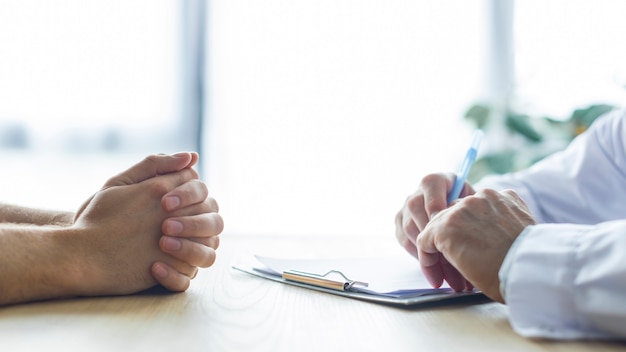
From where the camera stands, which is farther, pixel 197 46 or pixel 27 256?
pixel 197 46

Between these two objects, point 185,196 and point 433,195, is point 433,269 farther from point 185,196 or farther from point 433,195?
point 185,196

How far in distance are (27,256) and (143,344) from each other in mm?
289

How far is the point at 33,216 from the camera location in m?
0.99

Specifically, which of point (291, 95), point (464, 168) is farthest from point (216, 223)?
point (291, 95)

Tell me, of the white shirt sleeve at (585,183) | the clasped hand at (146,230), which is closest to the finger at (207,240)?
the clasped hand at (146,230)

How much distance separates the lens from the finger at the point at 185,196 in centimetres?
86

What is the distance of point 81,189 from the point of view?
2.71 metres

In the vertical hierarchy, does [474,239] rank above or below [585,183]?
above

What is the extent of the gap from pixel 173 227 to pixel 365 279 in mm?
268

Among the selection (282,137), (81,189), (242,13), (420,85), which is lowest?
(81,189)

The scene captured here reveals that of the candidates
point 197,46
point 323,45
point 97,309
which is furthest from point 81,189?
point 97,309

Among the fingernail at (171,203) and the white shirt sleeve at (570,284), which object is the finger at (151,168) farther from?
the white shirt sleeve at (570,284)

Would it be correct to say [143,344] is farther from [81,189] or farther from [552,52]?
[552,52]

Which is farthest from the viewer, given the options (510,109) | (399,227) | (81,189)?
(510,109)
